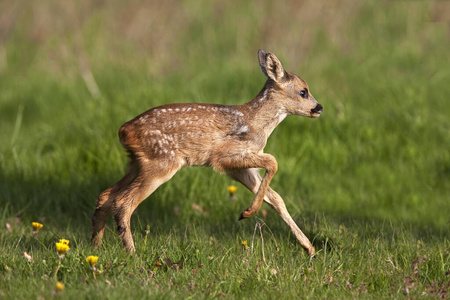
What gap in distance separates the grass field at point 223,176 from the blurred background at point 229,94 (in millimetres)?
27

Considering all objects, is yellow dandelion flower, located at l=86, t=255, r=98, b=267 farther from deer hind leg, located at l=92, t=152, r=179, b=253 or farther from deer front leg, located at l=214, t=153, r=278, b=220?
deer front leg, located at l=214, t=153, r=278, b=220

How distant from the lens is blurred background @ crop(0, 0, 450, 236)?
746 centimetres

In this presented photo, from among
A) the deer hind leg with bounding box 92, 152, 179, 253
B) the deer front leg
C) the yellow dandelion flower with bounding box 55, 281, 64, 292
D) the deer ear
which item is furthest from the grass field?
the deer ear

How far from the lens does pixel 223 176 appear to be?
7.47 meters

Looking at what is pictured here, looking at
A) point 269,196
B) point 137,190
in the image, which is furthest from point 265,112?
point 137,190

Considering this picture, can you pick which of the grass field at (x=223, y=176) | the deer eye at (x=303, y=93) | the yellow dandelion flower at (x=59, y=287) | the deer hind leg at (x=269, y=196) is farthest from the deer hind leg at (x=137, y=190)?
the deer eye at (x=303, y=93)

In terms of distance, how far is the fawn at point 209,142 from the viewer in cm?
541

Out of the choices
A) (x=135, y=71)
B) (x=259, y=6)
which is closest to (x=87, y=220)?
(x=135, y=71)

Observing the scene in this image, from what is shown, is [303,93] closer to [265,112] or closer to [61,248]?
[265,112]

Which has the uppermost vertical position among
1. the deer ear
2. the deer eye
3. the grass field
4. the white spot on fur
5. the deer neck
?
the deer ear

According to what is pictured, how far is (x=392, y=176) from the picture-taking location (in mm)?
8344

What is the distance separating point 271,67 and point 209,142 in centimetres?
84

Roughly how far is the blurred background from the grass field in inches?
1.1

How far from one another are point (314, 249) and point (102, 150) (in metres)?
3.37
